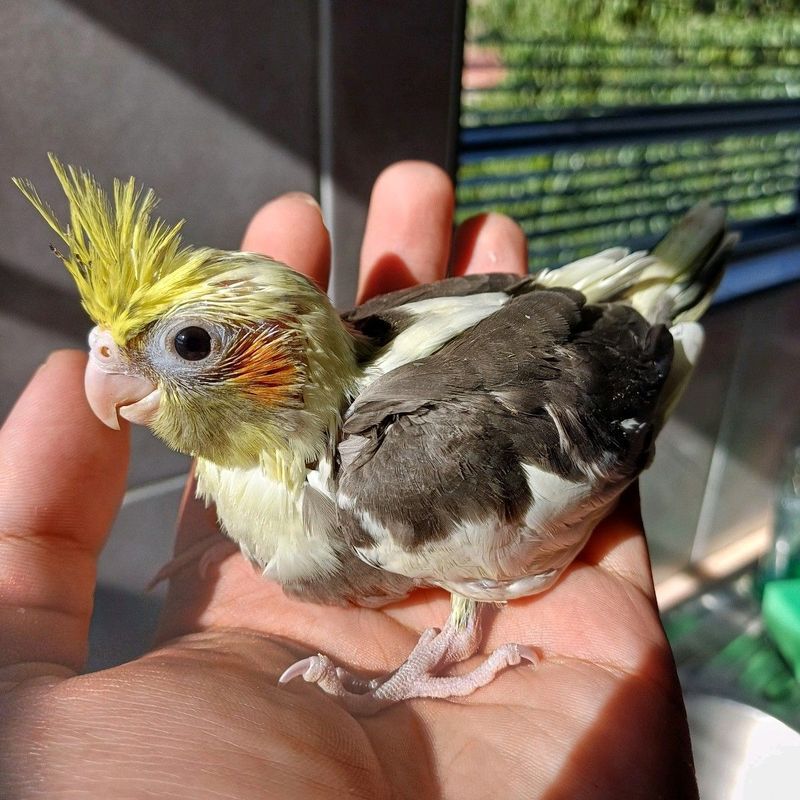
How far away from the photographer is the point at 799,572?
2213mm

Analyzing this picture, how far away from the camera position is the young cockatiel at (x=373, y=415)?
2.95 ft

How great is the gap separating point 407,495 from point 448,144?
1.00 m

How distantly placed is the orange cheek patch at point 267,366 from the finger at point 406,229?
62cm

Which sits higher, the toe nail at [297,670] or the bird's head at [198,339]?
the bird's head at [198,339]

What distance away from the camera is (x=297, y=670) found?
37.8 inches

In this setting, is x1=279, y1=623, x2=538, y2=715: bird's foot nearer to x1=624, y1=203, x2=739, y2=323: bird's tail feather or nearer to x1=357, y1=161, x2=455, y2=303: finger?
x1=624, y1=203, x2=739, y2=323: bird's tail feather

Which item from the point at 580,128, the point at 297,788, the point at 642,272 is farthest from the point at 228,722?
the point at 580,128

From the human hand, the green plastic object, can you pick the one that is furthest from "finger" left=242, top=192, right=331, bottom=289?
the green plastic object

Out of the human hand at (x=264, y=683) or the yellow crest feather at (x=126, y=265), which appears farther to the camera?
the yellow crest feather at (x=126, y=265)

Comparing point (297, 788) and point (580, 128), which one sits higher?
point (580, 128)

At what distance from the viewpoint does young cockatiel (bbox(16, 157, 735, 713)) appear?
0.90 meters

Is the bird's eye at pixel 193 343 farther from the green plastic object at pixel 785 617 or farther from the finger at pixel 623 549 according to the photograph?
the green plastic object at pixel 785 617

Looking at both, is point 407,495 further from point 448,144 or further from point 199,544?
point 448,144

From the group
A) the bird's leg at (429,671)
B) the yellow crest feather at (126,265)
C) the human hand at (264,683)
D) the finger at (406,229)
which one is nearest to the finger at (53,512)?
the human hand at (264,683)
